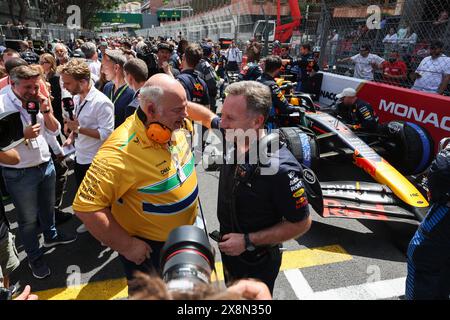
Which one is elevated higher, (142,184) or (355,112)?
(142,184)

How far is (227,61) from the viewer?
12.9 m

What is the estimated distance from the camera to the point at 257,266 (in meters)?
1.73

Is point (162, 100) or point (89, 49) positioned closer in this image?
point (162, 100)

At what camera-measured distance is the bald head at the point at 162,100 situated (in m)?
1.58

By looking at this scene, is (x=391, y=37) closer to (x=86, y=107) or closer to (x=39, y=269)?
(x=86, y=107)

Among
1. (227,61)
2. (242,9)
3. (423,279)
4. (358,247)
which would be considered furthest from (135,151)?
(242,9)

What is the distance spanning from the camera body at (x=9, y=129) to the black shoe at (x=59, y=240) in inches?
59.2

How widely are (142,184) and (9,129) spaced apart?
3.51 ft

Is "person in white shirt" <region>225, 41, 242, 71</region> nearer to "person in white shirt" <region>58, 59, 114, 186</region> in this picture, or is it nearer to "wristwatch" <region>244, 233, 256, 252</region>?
"person in white shirt" <region>58, 59, 114, 186</region>

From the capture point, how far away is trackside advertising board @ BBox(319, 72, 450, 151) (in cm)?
432

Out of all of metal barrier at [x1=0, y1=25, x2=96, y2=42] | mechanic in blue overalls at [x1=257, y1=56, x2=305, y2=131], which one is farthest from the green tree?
mechanic in blue overalls at [x1=257, y1=56, x2=305, y2=131]

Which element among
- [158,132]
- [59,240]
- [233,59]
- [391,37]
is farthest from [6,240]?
[233,59]

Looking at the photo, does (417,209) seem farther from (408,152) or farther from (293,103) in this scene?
(293,103)
